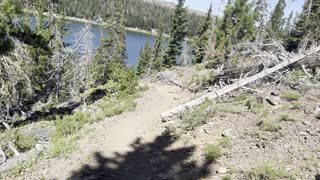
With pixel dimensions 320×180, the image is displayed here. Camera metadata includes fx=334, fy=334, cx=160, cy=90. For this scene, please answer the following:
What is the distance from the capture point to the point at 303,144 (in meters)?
9.30

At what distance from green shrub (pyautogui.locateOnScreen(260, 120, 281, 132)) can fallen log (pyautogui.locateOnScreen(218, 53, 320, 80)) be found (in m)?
5.11

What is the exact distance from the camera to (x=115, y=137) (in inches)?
498

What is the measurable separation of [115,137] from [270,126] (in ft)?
18.5

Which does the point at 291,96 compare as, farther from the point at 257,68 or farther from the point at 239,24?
the point at 239,24

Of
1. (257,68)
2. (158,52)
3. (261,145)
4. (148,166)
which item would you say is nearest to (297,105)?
(261,145)

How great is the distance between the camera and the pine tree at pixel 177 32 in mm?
47438

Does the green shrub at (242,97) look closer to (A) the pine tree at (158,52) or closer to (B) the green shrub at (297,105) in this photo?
(B) the green shrub at (297,105)

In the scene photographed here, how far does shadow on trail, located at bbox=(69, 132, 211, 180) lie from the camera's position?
9.26 m

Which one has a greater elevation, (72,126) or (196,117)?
(196,117)

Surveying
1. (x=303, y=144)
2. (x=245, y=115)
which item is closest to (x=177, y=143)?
(x=245, y=115)

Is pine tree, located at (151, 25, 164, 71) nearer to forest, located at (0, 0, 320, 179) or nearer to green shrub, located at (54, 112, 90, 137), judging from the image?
forest, located at (0, 0, 320, 179)

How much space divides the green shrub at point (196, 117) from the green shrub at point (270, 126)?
234 centimetres

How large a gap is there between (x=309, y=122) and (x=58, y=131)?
8.94 meters

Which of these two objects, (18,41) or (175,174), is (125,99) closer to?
(18,41)
